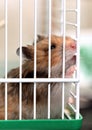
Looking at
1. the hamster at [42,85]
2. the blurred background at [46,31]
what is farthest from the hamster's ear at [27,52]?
the blurred background at [46,31]

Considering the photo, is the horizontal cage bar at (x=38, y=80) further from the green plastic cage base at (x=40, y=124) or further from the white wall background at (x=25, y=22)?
the white wall background at (x=25, y=22)

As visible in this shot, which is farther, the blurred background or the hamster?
the blurred background

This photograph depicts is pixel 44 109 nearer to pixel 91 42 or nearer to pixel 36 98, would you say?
pixel 36 98

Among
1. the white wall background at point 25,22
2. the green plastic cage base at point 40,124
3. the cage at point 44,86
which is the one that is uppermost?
the white wall background at point 25,22

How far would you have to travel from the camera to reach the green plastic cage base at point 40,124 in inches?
26.7

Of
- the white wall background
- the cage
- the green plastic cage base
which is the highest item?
the white wall background

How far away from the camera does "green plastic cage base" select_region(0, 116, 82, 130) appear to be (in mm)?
679

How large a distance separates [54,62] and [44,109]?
11 centimetres

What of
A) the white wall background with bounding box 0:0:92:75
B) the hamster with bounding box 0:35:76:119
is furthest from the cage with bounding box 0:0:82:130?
the white wall background with bounding box 0:0:92:75

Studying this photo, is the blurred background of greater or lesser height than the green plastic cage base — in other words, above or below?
above

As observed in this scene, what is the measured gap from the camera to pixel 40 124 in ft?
2.24

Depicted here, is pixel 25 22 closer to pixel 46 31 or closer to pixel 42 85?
pixel 46 31

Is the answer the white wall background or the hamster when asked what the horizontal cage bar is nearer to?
the hamster

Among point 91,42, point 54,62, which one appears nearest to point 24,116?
point 54,62
